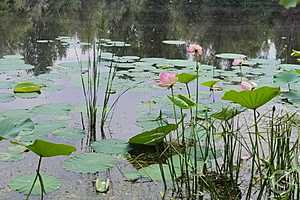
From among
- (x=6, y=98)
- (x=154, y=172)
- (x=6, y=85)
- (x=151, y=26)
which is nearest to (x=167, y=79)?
(x=154, y=172)

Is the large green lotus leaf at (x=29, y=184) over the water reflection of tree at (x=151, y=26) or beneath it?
beneath

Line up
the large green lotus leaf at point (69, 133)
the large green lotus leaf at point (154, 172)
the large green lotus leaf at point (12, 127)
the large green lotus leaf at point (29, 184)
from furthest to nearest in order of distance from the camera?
the large green lotus leaf at point (69, 133) < the large green lotus leaf at point (154, 172) < the large green lotus leaf at point (29, 184) < the large green lotus leaf at point (12, 127)

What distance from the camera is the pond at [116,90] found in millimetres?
1626

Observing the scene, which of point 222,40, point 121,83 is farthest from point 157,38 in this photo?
point 121,83

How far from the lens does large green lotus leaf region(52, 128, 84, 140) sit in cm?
196

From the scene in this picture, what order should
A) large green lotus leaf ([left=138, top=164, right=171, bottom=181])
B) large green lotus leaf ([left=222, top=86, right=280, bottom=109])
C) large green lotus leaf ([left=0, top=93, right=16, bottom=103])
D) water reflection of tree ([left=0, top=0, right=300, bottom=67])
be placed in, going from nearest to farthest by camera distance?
large green lotus leaf ([left=222, top=86, right=280, bottom=109])
large green lotus leaf ([left=138, top=164, right=171, bottom=181])
large green lotus leaf ([left=0, top=93, right=16, bottom=103])
water reflection of tree ([left=0, top=0, right=300, bottom=67])

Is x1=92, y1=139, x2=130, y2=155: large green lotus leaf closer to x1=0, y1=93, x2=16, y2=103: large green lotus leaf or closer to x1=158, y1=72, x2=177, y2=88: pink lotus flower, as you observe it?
x1=158, y1=72, x2=177, y2=88: pink lotus flower

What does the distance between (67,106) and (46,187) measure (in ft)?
2.82

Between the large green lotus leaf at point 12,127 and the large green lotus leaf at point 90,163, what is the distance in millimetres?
407

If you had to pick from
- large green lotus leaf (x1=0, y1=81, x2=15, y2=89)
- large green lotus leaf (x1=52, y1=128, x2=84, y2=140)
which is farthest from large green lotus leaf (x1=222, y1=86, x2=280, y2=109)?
large green lotus leaf (x1=0, y1=81, x2=15, y2=89)

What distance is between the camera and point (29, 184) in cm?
150

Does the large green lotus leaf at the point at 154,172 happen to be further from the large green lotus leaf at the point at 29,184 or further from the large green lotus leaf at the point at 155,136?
the large green lotus leaf at the point at 29,184

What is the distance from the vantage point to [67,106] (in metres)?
2.30

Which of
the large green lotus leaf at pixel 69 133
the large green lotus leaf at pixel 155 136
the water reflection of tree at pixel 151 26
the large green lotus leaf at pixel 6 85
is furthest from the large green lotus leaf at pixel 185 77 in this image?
the water reflection of tree at pixel 151 26
